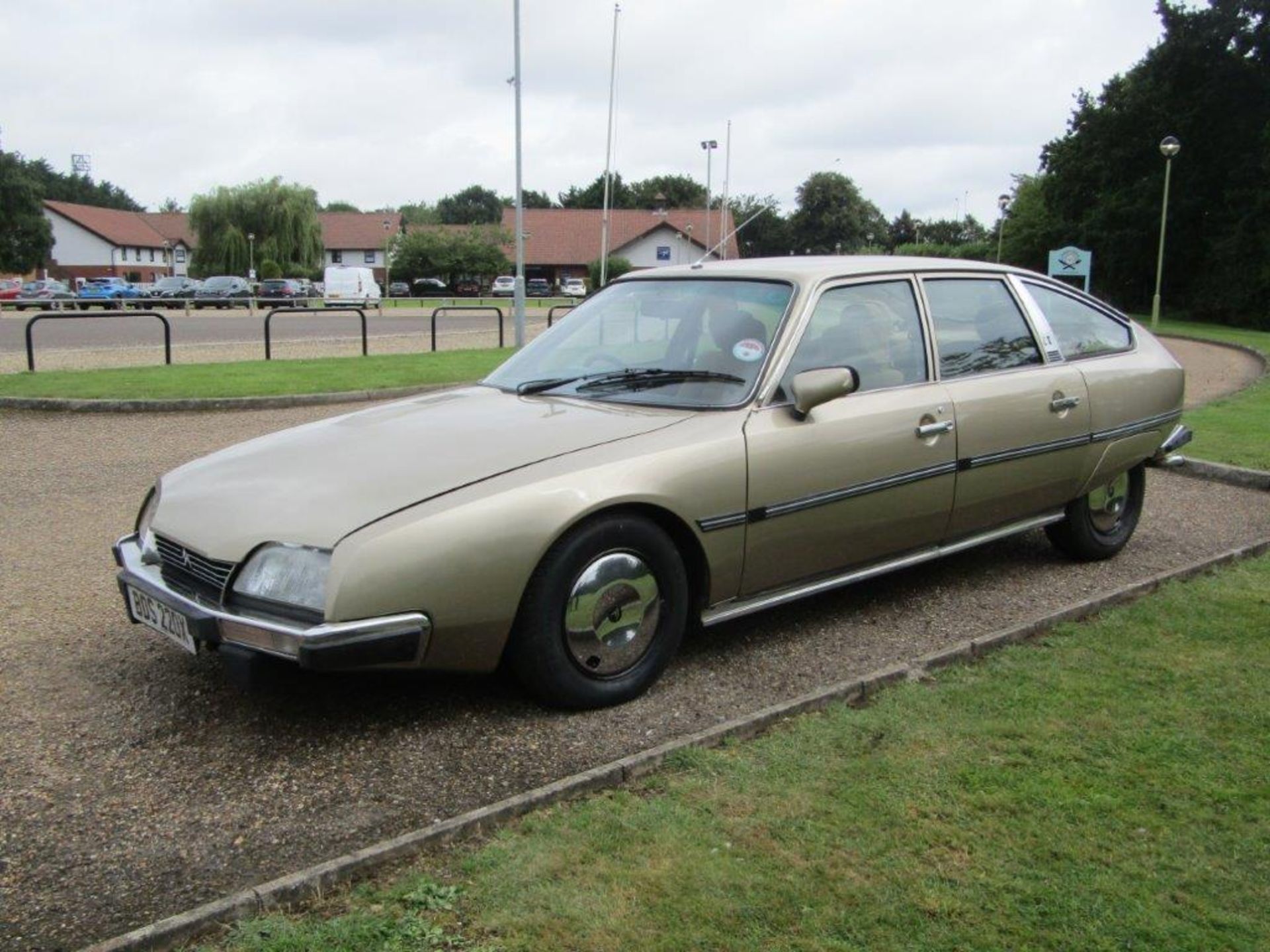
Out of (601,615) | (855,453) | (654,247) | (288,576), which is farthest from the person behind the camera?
(654,247)

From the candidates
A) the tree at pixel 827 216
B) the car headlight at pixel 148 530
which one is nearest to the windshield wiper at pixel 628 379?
the car headlight at pixel 148 530

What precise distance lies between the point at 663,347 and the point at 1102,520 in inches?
109

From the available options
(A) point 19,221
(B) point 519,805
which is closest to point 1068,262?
(B) point 519,805

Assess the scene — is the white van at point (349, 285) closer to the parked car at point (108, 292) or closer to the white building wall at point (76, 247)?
the parked car at point (108, 292)

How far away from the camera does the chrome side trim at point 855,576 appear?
424 cm

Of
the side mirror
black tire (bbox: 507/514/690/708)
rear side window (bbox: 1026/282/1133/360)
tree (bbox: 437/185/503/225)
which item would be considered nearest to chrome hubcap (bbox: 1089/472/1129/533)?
rear side window (bbox: 1026/282/1133/360)

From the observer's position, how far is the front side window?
15.0 feet

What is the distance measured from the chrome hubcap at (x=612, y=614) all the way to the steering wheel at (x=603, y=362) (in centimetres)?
115

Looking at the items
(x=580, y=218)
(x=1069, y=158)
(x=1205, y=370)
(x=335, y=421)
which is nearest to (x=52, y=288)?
(x=580, y=218)

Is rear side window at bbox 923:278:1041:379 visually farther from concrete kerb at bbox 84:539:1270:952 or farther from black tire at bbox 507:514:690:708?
black tire at bbox 507:514:690:708

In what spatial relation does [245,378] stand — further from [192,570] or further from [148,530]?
[192,570]

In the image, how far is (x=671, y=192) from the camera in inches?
4523

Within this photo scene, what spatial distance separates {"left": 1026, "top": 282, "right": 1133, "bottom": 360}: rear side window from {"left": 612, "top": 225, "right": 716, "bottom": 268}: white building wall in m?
72.6

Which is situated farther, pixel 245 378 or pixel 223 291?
pixel 223 291
